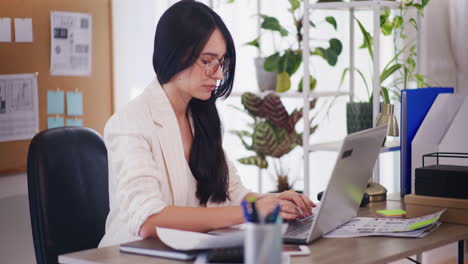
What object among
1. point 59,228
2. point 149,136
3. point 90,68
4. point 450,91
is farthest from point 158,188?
point 90,68

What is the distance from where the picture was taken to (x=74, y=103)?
362 centimetres

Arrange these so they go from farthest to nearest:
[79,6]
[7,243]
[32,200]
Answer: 1. [79,6]
2. [7,243]
3. [32,200]

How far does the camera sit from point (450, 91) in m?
2.99

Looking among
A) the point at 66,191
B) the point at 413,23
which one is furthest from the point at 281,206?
the point at 413,23

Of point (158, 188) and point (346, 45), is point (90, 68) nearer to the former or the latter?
point (346, 45)

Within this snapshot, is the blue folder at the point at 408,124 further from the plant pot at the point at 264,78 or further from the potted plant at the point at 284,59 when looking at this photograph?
the plant pot at the point at 264,78

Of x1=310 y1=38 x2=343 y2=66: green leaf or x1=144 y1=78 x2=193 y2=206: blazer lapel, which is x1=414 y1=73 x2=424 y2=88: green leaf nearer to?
x1=310 y1=38 x2=343 y2=66: green leaf

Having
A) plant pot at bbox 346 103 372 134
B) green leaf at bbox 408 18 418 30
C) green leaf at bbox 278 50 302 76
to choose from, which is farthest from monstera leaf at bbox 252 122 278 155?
green leaf at bbox 408 18 418 30

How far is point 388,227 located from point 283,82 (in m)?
1.87

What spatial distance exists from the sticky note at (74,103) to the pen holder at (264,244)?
8.04ft

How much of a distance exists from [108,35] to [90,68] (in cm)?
22

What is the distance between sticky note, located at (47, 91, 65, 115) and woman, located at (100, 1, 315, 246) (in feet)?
4.17

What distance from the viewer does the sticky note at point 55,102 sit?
3.49 m

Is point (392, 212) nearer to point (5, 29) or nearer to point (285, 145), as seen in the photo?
point (285, 145)
